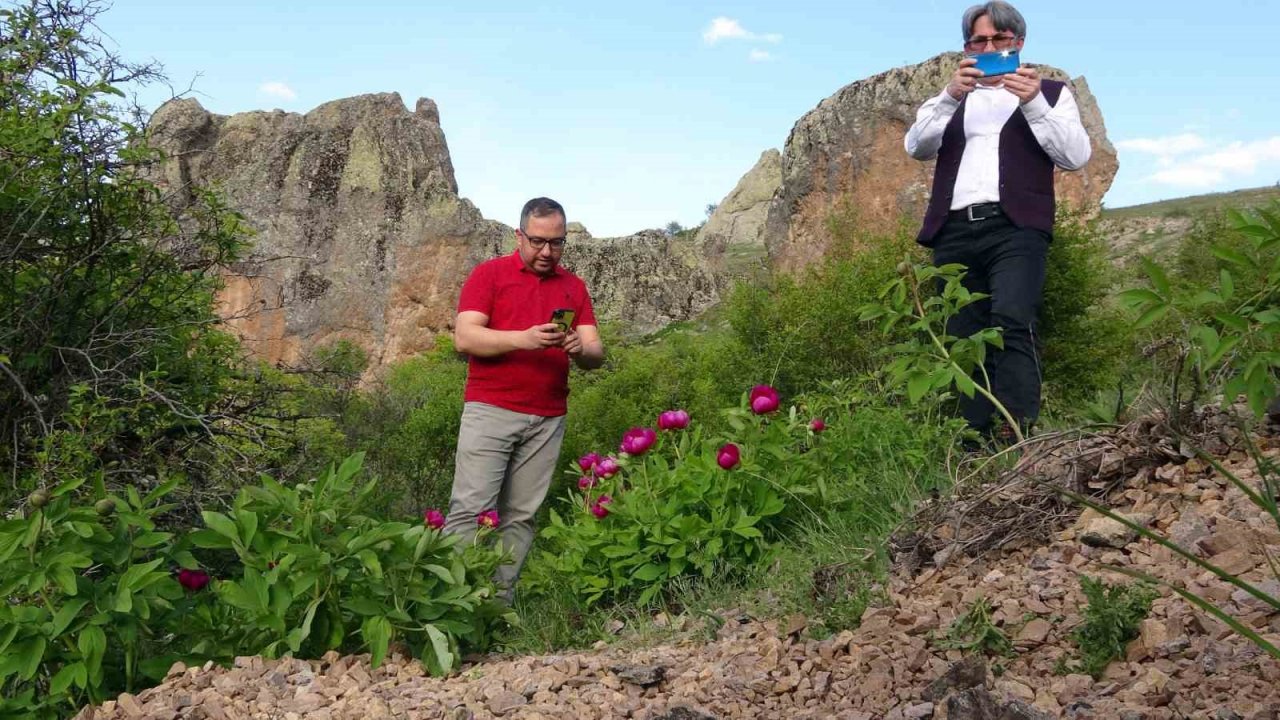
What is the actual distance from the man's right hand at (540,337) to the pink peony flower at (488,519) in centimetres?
67

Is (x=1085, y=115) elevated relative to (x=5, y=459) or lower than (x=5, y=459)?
elevated

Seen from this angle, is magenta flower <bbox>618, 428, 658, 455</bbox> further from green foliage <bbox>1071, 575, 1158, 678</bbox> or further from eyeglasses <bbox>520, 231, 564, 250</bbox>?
green foliage <bbox>1071, 575, 1158, 678</bbox>

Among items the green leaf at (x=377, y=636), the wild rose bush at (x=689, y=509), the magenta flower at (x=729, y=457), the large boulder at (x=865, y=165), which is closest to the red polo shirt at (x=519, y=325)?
the wild rose bush at (x=689, y=509)

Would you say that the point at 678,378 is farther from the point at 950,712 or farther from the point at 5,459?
the point at 950,712

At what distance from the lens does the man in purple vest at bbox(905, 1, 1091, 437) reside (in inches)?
173

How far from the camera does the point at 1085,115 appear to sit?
1184 cm

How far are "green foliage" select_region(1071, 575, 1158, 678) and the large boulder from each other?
840 cm

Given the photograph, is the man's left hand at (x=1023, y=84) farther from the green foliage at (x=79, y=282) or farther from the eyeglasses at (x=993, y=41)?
the green foliage at (x=79, y=282)

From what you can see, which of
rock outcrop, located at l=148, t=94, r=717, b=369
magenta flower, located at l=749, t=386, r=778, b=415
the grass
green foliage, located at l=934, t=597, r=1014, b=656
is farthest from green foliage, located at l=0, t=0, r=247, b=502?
the grass

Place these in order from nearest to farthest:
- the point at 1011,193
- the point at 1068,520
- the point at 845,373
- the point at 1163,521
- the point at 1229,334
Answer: the point at 1229,334
the point at 1163,521
the point at 1068,520
the point at 1011,193
the point at 845,373

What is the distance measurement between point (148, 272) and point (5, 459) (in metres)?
0.96

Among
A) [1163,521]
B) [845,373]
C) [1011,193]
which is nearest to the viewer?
[1163,521]

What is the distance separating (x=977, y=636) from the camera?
2584mm

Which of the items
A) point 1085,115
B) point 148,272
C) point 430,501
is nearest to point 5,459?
point 148,272
